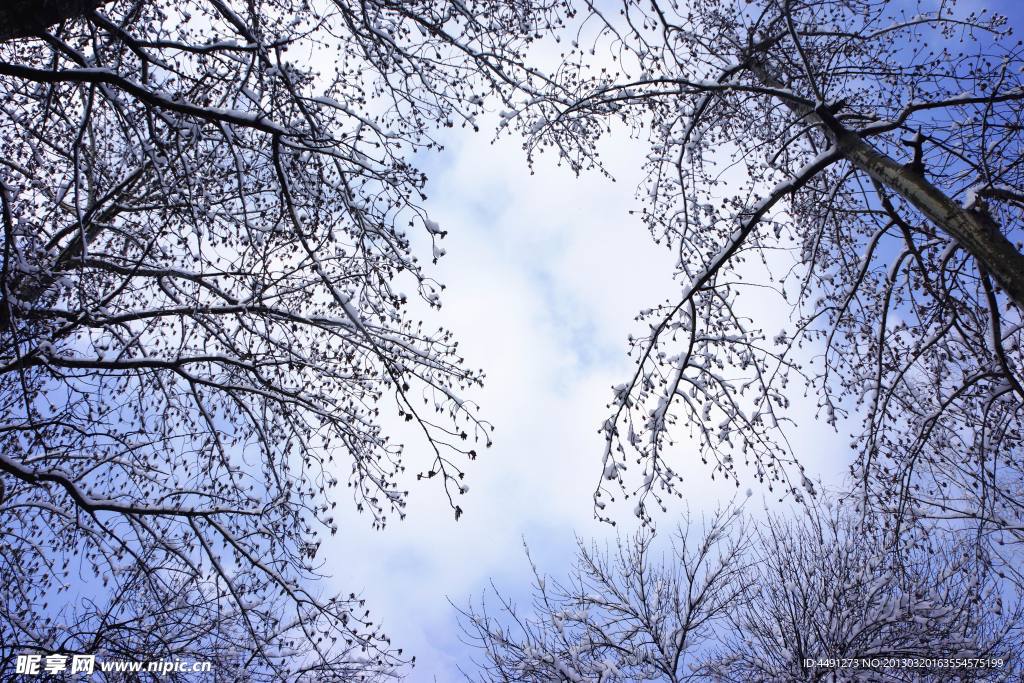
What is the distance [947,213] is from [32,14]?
5694 millimetres

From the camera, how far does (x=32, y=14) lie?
3.77 meters

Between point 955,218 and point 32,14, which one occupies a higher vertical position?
point 32,14

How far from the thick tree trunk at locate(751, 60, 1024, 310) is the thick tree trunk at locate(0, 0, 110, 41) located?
188 inches

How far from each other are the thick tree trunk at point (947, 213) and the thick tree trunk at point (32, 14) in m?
4.77

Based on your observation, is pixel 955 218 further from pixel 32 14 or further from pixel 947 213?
pixel 32 14

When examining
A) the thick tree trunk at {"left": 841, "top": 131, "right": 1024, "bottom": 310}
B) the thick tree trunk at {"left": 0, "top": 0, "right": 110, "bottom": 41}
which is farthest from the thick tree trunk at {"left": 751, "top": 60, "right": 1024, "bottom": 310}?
the thick tree trunk at {"left": 0, "top": 0, "right": 110, "bottom": 41}

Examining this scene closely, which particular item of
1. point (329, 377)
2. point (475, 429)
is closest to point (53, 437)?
point (329, 377)

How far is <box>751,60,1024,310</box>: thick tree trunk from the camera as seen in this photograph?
13.0 feet

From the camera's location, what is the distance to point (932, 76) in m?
5.19

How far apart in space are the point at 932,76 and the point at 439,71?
159 inches

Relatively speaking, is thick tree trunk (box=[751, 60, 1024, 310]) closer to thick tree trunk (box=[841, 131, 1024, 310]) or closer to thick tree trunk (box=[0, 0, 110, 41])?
thick tree trunk (box=[841, 131, 1024, 310])

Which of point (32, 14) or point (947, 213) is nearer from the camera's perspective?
point (32, 14)

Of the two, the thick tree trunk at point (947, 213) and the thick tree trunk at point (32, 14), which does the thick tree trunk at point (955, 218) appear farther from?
the thick tree trunk at point (32, 14)

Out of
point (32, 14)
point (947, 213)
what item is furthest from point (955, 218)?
point (32, 14)
